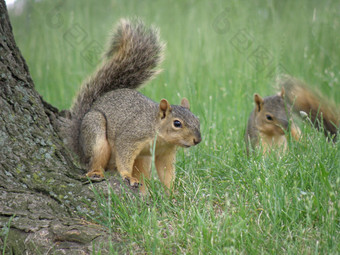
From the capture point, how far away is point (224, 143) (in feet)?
10.3

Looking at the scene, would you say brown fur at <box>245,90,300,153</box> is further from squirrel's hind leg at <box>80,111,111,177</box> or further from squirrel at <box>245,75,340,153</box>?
squirrel's hind leg at <box>80,111,111,177</box>

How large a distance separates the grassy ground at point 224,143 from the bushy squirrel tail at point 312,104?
0.47 meters

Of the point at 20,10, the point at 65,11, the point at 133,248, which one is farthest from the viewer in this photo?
the point at 65,11

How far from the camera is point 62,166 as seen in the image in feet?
7.79

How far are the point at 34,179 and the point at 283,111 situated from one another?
7.34 feet

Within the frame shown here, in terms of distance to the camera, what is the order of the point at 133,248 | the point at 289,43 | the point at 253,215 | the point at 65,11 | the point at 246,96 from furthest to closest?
1. the point at 65,11
2. the point at 289,43
3. the point at 246,96
4. the point at 253,215
5. the point at 133,248

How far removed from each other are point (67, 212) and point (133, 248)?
43 cm

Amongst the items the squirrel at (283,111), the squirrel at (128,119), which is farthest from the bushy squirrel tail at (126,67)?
the squirrel at (283,111)

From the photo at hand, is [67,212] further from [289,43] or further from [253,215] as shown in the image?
[289,43]

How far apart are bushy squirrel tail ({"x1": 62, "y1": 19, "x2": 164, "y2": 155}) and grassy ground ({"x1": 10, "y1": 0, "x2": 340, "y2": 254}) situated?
16.4 inches

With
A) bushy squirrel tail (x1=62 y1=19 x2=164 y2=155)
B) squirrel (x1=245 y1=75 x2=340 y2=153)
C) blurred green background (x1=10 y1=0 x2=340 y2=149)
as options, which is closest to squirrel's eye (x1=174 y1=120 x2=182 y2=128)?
bushy squirrel tail (x1=62 y1=19 x2=164 y2=155)

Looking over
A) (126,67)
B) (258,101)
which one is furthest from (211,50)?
→ (126,67)

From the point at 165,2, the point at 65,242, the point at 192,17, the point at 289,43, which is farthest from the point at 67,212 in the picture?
the point at 165,2

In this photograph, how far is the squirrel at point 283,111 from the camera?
3.46 metres
